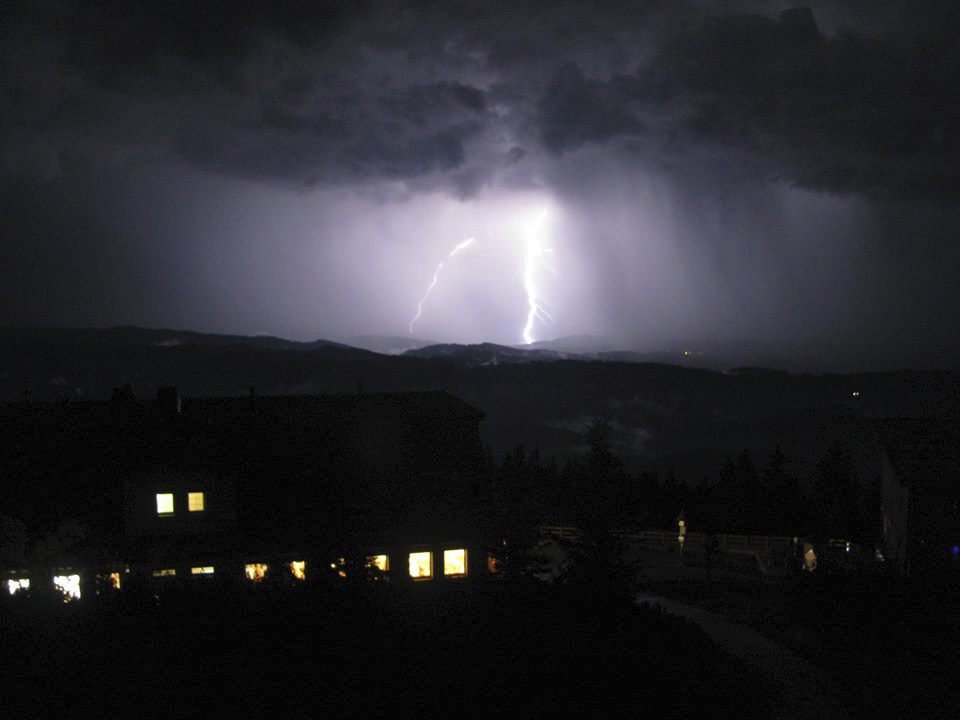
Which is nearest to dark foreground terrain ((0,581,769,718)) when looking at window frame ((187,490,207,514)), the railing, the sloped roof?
window frame ((187,490,207,514))

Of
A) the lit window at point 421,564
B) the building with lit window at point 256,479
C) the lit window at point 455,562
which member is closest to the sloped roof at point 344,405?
the building with lit window at point 256,479

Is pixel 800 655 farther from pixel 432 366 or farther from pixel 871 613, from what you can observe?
pixel 432 366

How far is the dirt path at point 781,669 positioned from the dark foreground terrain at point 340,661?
53cm

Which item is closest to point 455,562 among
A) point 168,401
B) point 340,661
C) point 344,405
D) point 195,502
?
point 344,405

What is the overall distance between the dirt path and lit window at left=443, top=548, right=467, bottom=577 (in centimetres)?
884

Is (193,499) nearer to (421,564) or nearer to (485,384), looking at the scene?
(421,564)

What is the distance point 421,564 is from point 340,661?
15.1m

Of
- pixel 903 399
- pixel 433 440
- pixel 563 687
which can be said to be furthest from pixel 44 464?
pixel 903 399

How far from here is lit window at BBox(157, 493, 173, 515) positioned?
2622cm

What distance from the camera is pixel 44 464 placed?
26.6 meters

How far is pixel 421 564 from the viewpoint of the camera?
28109 mm

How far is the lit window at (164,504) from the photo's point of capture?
2622 centimetres

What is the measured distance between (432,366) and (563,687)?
144000 millimetres

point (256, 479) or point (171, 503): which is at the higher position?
point (256, 479)
